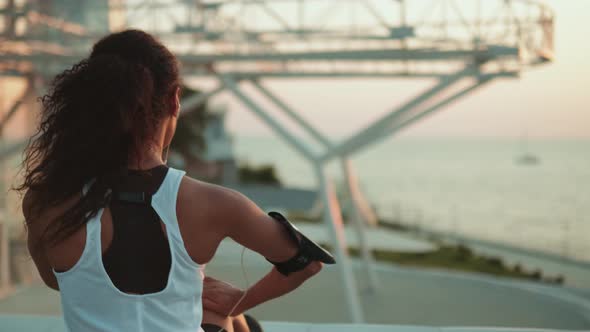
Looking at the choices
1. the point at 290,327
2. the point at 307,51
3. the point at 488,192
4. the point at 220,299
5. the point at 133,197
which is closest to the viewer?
the point at 133,197

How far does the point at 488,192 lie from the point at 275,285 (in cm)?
6475

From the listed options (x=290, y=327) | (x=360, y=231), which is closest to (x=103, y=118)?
(x=290, y=327)

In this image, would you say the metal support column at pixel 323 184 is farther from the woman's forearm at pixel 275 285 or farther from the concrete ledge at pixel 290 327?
the woman's forearm at pixel 275 285

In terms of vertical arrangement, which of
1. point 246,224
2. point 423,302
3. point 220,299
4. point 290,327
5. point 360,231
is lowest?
point 423,302

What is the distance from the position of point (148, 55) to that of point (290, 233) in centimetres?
57

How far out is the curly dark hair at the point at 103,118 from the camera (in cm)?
168

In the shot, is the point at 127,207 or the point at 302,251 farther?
the point at 302,251

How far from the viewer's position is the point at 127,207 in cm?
166

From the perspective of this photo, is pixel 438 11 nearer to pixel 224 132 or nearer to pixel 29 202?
pixel 29 202

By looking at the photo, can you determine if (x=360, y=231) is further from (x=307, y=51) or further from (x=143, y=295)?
(x=143, y=295)

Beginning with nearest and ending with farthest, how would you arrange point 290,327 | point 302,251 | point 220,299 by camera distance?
1. point 302,251
2. point 220,299
3. point 290,327

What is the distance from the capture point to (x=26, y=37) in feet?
27.9

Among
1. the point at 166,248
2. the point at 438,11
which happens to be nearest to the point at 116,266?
the point at 166,248

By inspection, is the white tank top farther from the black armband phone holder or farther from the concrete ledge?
the concrete ledge
